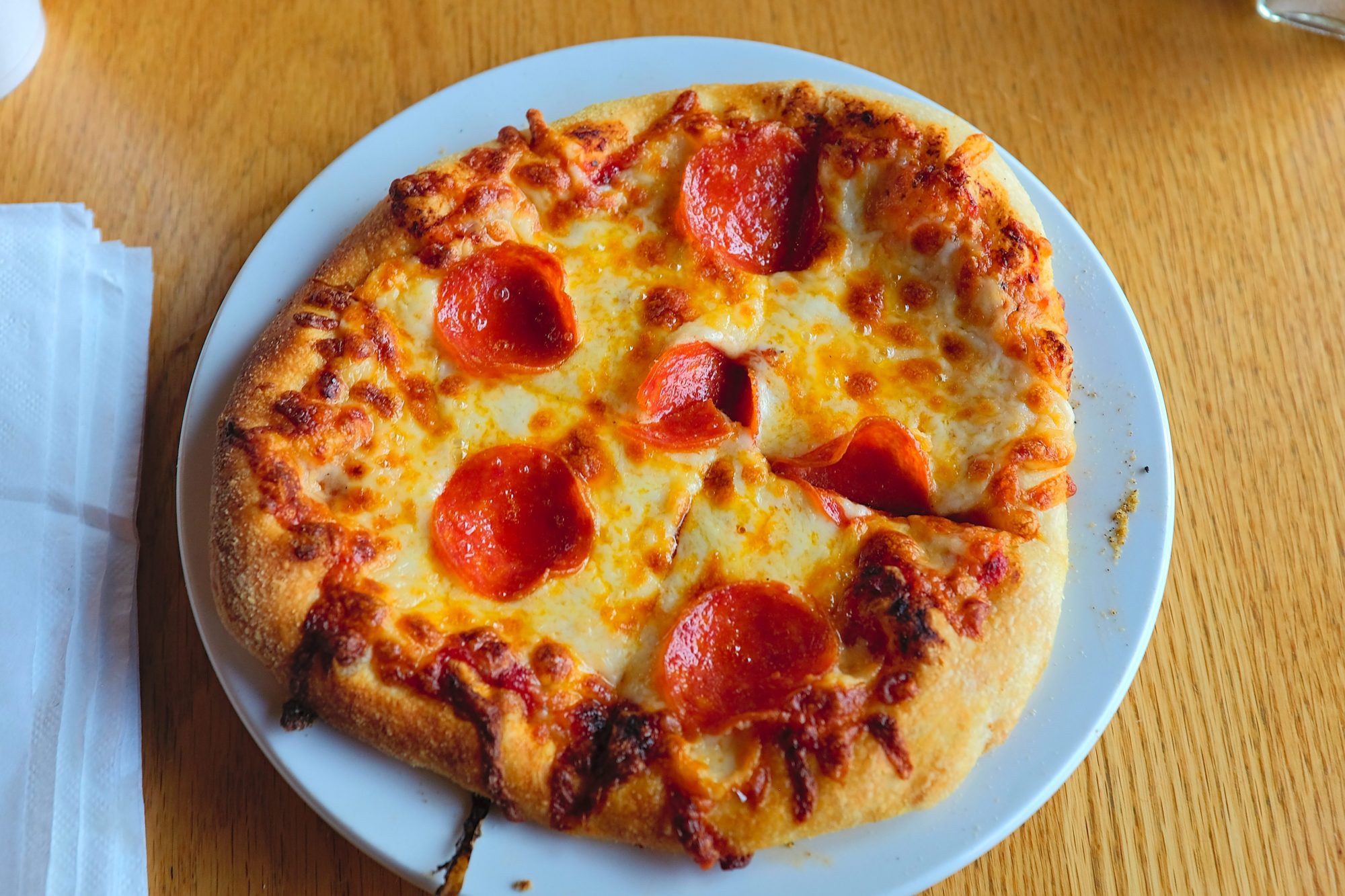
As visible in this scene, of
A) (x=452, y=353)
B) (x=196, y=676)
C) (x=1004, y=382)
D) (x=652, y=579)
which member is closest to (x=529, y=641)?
(x=652, y=579)

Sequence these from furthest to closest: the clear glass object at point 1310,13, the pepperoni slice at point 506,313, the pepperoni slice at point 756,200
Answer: the clear glass object at point 1310,13 → the pepperoni slice at point 756,200 → the pepperoni slice at point 506,313

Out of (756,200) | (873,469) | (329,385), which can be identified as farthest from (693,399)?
(329,385)

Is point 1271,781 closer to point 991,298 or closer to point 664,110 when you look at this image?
point 991,298

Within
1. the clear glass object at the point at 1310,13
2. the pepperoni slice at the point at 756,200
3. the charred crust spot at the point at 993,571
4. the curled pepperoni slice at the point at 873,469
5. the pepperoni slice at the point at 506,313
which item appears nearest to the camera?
the charred crust spot at the point at 993,571

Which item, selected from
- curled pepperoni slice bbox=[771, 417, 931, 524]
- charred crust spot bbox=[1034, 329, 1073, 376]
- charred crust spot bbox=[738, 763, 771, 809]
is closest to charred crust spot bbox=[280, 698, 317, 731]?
charred crust spot bbox=[738, 763, 771, 809]

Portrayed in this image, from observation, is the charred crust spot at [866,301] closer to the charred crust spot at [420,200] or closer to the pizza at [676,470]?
the pizza at [676,470]

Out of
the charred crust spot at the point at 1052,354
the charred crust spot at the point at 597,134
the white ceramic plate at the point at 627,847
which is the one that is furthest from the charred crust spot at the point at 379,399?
the charred crust spot at the point at 1052,354

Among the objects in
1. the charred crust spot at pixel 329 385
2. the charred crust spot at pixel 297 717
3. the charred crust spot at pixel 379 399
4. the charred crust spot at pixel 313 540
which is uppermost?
the charred crust spot at pixel 329 385
